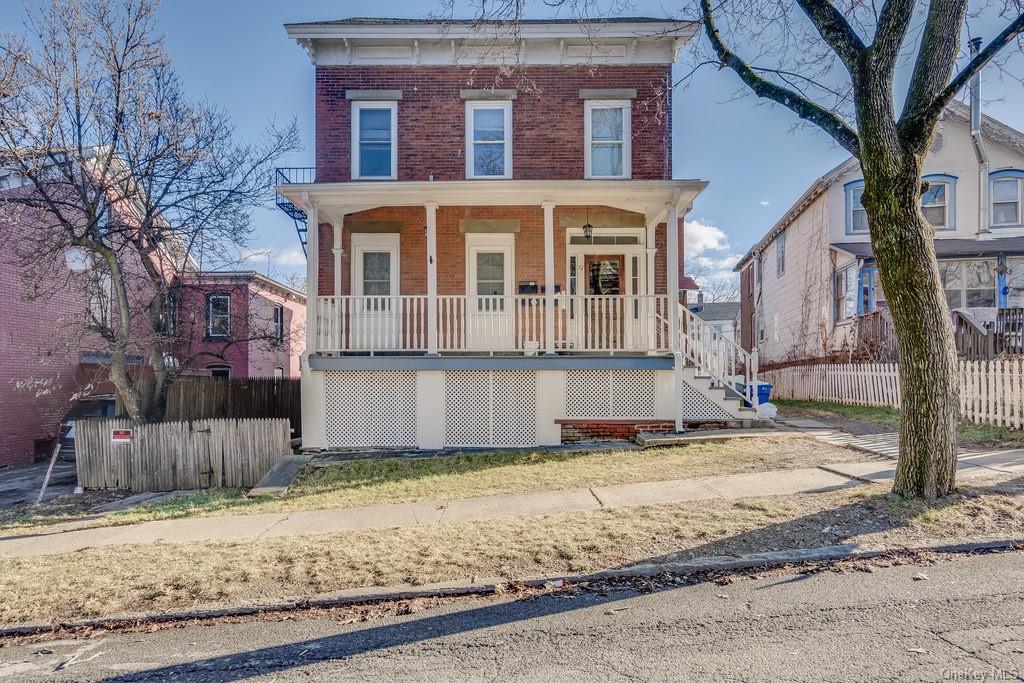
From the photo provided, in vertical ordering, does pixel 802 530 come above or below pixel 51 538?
above

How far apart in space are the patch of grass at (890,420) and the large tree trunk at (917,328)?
154 inches

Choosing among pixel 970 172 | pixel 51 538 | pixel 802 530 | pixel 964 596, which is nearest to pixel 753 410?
pixel 802 530

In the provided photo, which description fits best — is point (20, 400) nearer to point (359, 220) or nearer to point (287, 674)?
point (359, 220)

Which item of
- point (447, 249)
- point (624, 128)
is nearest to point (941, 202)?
point (624, 128)

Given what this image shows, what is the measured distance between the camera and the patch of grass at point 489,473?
730 cm

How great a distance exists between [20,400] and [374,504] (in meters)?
14.1

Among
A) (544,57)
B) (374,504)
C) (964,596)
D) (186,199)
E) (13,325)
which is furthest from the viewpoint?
(13,325)

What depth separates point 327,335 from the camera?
34.7 feet

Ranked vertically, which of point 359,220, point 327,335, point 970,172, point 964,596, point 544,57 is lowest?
point 964,596

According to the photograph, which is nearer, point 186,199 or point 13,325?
point 186,199

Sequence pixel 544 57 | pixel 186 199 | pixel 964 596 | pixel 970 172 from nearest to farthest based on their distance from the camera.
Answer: pixel 964 596
pixel 186 199
pixel 544 57
pixel 970 172

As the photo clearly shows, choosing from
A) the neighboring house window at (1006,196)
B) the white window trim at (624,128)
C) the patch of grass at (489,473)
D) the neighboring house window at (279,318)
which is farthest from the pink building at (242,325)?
the neighboring house window at (1006,196)

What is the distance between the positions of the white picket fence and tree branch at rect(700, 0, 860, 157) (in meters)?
5.76

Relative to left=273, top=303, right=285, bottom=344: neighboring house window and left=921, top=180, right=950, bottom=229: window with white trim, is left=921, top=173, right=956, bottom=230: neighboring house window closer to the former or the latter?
left=921, top=180, right=950, bottom=229: window with white trim
